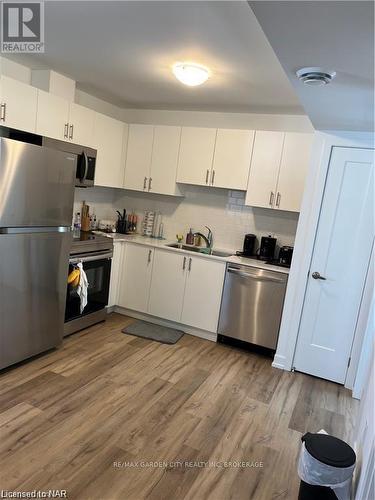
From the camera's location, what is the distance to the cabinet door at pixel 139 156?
442 centimetres

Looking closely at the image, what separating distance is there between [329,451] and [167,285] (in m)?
2.51

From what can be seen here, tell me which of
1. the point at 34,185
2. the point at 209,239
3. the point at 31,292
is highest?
the point at 34,185

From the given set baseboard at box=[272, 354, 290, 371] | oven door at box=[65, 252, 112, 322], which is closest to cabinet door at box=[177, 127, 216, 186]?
oven door at box=[65, 252, 112, 322]

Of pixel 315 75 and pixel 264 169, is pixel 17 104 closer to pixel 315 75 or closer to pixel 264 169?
pixel 264 169

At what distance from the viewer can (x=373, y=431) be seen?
1.72 m

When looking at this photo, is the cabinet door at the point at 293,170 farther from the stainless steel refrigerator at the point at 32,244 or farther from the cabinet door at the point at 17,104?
the cabinet door at the point at 17,104

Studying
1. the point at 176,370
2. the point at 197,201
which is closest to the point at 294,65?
the point at 176,370

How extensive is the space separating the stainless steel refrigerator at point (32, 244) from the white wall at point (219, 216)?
1.79 m

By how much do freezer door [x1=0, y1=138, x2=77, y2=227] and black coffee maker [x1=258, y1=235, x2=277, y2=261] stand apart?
2.08m

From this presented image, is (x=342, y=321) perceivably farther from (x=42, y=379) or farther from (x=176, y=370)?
(x=42, y=379)

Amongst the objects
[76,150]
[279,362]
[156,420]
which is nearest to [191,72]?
[76,150]

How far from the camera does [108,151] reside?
14.0 feet

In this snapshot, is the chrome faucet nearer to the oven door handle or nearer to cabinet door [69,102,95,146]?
the oven door handle

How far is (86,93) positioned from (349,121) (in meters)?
2.95
